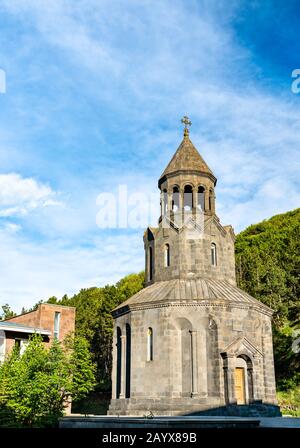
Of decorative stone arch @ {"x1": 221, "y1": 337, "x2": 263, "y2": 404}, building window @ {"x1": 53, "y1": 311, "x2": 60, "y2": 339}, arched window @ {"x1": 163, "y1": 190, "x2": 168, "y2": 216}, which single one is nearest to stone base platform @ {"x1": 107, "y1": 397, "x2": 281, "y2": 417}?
decorative stone arch @ {"x1": 221, "y1": 337, "x2": 263, "y2": 404}

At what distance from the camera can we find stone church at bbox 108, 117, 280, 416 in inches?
982

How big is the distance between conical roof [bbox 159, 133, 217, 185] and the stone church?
20 cm

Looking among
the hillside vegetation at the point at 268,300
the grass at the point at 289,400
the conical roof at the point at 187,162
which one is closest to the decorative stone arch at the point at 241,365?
the grass at the point at 289,400

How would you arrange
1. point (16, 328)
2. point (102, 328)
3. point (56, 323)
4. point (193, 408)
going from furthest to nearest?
point (102, 328) → point (56, 323) → point (16, 328) → point (193, 408)

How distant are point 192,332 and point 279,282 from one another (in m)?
21.7

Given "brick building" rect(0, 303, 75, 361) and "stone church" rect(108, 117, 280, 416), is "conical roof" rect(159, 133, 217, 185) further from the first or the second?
"brick building" rect(0, 303, 75, 361)

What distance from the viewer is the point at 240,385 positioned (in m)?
25.4

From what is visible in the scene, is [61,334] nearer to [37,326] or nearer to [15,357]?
[37,326]

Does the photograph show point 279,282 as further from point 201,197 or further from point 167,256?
point 167,256

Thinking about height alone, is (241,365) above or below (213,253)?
below

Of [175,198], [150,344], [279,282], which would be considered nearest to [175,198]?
[175,198]

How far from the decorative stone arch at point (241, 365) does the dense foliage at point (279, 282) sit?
13.2 meters

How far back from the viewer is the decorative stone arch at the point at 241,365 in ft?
80.2
